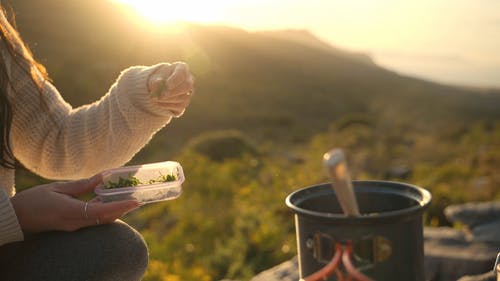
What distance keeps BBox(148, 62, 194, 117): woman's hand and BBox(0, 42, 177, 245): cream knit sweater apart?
4cm

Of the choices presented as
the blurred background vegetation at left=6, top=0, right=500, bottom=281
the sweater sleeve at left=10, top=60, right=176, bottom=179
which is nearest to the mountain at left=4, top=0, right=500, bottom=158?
the blurred background vegetation at left=6, top=0, right=500, bottom=281

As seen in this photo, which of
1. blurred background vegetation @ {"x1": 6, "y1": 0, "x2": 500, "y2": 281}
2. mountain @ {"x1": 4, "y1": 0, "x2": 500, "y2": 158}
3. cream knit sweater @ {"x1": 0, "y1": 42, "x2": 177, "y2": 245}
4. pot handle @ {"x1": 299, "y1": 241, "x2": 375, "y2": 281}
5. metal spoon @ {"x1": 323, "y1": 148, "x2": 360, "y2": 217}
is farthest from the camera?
mountain @ {"x1": 4, "y1": 0, "x2": 500, "y2": 158}

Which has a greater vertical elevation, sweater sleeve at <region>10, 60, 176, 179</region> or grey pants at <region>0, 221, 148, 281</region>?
sweater sleeve at <region>10, 60, 176, 179</region>

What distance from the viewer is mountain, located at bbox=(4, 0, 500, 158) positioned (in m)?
10.6

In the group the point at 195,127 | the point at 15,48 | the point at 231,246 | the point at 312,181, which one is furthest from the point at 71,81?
the point at 15,48

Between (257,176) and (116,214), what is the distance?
3.82 metres

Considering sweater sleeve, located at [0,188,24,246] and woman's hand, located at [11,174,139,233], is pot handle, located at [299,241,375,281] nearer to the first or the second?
woman's hand, located at [11,174,139,233]

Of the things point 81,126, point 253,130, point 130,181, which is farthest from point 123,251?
point 253,130

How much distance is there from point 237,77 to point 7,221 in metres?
20.3

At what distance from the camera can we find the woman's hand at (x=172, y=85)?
1.92 meters

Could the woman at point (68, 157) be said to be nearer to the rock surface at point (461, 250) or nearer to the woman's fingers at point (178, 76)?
the woman's fingers at point (178, 76)

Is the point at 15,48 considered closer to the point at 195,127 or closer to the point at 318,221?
the point at 318,221

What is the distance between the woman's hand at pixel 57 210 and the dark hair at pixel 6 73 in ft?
1.38

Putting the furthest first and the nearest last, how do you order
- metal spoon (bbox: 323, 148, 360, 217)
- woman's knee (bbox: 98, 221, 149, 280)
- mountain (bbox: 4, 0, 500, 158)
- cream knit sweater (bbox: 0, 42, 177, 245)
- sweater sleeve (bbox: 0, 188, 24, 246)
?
mountain (bbox: 4, 0, 500, 158)
cream knit sweater (bbox: 0, 42, 177, 245)
woman's knee (bbox: 98, 221, 149, 280)
sweater sleeve (bbox: 0, 188, 24, 246)
metal spoon (bbox: 323, 148, 360, 217)
